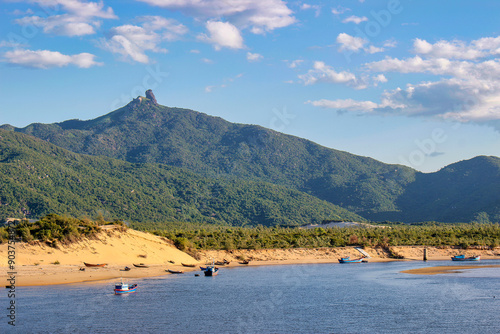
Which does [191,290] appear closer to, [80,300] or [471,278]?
[80,300]

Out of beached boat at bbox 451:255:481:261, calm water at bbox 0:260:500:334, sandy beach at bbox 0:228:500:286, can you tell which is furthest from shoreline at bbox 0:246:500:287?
beached boat at bbox 451:255:481:261

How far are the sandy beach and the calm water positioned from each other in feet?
17.2

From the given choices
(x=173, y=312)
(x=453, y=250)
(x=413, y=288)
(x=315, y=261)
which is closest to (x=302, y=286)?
(x=413, y=288)

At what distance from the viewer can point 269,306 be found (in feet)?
148

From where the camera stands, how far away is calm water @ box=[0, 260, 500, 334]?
3647cm

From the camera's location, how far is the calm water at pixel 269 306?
3647cm

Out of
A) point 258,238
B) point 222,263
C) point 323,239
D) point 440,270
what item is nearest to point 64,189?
point 258,238

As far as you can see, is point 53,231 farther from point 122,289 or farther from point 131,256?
point 122,289

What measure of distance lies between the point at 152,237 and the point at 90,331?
158 ft

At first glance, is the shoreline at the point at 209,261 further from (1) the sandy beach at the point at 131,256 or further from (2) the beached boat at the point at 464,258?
(2) the beached boat at the point at 464,258

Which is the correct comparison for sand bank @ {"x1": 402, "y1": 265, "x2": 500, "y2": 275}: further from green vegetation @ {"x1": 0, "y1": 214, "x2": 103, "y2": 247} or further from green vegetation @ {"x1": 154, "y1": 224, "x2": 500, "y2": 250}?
green vegetation @ {"x1": 0, "y1": 214, "x2": 103, "y2": 247}

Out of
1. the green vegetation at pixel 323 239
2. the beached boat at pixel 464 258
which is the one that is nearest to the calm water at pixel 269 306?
the green vegetation at pixel 323 239

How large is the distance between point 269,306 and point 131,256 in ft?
107

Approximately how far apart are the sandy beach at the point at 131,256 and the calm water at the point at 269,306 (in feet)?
17.2
